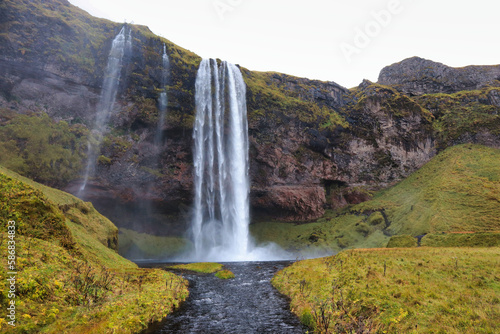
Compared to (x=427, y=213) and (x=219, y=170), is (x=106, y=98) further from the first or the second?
(x=427, y=213)

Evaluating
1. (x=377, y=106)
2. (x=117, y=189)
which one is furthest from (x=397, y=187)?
(x=117, y=189)

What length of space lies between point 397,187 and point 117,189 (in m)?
70.9

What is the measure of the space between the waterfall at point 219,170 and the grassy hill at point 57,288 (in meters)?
38.9

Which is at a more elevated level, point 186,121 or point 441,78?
point 441,78

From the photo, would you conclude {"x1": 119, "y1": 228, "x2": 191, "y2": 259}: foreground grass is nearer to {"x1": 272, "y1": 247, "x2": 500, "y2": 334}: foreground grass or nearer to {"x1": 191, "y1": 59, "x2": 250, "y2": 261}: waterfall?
{"x1": 191, "y1": 59, "x2": 250, "y2": 261}: waterfall

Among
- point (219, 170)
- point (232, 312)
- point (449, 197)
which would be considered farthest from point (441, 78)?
point (232, 312)

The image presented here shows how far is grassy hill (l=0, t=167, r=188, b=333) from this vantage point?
9.36m

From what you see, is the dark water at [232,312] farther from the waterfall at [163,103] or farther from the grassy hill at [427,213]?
the waterfall at [163,103]

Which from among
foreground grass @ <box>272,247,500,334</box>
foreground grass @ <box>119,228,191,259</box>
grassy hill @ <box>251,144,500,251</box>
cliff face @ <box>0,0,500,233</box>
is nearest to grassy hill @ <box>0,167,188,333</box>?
foreground grass @ <box>272,247,500,334</box>

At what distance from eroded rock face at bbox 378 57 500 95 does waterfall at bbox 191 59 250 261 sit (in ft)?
241

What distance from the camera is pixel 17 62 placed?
47.7 meters

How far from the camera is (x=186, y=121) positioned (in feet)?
192

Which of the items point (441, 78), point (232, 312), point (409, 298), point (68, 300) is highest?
point (441, 78)

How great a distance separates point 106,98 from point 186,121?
1705 cm
